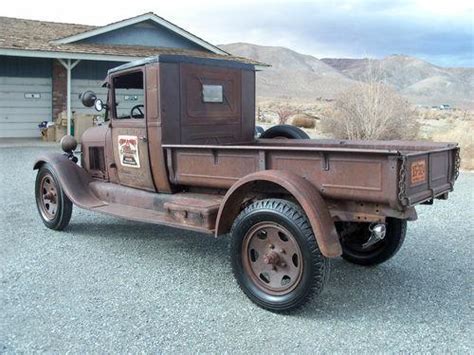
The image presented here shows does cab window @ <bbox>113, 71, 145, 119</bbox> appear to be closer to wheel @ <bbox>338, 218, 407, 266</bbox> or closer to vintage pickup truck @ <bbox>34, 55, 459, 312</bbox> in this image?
vintage pickup truck @ <bbox>34, 55, 459, 312</bbox>

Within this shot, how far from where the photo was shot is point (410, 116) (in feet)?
54.6

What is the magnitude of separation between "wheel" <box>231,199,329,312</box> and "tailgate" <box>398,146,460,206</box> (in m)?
0.79

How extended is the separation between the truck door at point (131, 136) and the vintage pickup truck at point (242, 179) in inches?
0.7

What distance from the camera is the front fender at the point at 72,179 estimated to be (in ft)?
20.5

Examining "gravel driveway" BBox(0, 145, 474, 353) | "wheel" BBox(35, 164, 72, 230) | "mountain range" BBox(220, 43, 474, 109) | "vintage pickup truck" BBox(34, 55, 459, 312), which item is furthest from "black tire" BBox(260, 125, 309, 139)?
"mountain range" BBox(220, 43, 474, 109)

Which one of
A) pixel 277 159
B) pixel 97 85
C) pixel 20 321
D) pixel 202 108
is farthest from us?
pixel 97 85

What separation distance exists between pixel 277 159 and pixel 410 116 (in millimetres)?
13366

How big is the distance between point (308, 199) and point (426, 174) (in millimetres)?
1016

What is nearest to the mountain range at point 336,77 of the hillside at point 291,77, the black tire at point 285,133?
the hillside at point 291,77

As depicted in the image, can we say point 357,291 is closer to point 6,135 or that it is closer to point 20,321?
point 20,321

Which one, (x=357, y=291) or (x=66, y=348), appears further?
(x=357, y=291)

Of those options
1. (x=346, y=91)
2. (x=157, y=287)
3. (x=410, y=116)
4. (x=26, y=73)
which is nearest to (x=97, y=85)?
(x=26, y=73)

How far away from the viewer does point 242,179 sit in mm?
4461

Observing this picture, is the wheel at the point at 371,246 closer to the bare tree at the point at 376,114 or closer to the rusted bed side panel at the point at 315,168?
the rusted bed side panel at the point at 315,168
